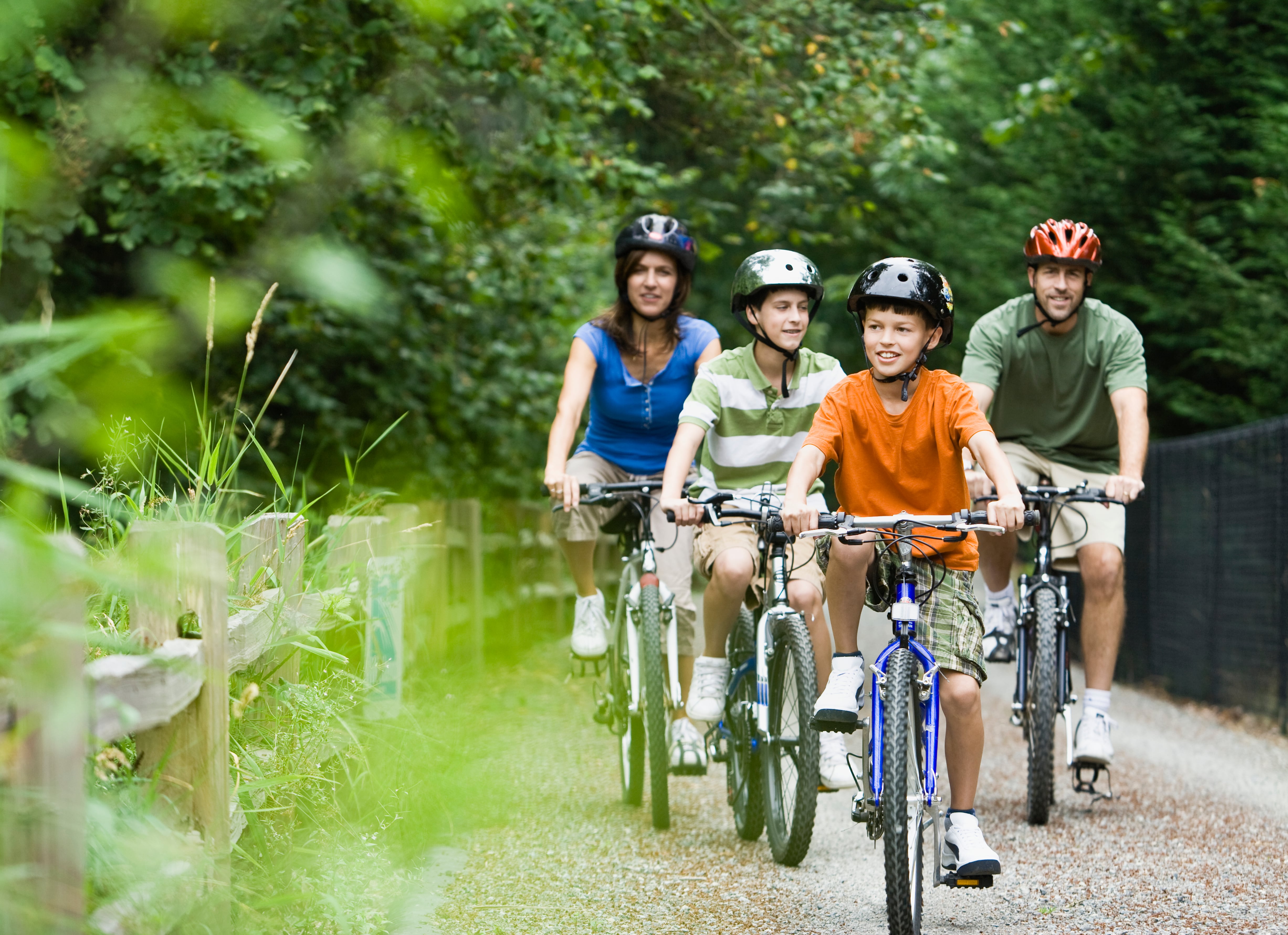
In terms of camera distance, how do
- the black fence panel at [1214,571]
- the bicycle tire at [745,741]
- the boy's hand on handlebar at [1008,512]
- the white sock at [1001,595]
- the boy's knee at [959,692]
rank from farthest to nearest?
the black fence panel at [1214,571] → the white sock at [1001,595] → the bicycle tire at [745,741] → the boy's knee at [959,692] → the boy's hand on handlebar at [1008,512]

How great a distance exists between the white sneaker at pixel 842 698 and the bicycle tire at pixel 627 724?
1572 mm

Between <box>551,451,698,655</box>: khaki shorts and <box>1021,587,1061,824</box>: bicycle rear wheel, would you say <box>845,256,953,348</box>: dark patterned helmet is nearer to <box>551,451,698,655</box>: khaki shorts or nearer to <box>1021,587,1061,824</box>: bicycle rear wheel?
<box>551,451,698,655</box>: khaki shorts

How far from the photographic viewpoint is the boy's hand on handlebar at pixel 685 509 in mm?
4945

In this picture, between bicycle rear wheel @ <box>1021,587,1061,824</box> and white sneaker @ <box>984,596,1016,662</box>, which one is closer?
bicycle rear wheel @ <box>1021,587,1061,824</box>

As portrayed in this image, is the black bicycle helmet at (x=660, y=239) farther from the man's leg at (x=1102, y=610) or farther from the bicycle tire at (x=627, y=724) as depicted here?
the man's leg at (x=1102, y=610)

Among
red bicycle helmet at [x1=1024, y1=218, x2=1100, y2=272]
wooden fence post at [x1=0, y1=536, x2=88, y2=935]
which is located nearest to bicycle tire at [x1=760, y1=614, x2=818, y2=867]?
red bicycle helmet at [x1=1024, y1=218, x2=1100, y2=272]

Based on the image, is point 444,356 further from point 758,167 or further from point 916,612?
point 916,612

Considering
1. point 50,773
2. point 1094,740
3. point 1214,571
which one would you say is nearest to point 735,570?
point 1094,740

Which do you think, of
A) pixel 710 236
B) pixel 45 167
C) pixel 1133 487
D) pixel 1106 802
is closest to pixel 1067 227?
pixel 1133 487

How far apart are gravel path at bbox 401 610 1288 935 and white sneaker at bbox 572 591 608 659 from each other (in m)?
0.65

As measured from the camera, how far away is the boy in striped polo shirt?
522 cm

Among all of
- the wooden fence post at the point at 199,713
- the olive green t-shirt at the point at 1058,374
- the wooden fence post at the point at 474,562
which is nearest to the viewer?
the wooden fence post at the point at 199,713

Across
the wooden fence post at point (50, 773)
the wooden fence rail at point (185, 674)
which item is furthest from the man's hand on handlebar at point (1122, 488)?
the wooden fence post at point (50, 773)

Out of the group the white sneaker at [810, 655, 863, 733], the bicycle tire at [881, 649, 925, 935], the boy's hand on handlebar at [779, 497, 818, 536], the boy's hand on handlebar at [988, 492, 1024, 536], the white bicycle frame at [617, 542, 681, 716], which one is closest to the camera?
the bicycle tire at [881, 649, 925, 935]
